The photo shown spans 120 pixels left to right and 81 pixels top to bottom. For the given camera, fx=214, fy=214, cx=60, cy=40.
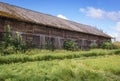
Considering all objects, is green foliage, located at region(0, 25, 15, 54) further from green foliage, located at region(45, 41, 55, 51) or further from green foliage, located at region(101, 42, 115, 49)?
green foliage, located at region(101, 42, 115, 49)

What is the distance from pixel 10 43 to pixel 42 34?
526 centimetres

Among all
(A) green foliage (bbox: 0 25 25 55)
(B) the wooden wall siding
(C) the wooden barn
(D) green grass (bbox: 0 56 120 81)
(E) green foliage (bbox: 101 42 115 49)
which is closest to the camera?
(D) green grass (bbox: 0 56 120 81)

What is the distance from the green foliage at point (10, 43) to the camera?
1747cm

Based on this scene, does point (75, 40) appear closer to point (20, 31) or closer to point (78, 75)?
point (20, 31)

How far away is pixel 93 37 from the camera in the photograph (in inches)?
1291

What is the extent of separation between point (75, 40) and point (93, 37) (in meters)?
5.63

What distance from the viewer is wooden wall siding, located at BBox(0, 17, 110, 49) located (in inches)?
804

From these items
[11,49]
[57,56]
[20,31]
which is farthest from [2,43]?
[57,56]

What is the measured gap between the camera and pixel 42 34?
76.1ft

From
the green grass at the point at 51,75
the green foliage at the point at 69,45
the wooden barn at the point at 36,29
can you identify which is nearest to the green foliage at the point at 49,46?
the wooden barn at the point at 36,29

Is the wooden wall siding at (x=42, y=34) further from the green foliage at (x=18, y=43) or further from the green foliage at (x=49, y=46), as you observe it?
the green foliage at (x=18, y=43)

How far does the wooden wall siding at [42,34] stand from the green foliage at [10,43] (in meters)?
0.72

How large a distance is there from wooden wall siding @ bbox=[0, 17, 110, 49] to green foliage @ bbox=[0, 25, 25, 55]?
2.35 feet

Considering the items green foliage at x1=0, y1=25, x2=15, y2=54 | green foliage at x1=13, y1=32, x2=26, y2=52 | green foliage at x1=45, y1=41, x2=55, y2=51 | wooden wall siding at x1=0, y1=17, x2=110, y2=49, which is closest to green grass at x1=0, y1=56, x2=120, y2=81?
green foliage at x1=0, y1=25, x2=15, y2=54
